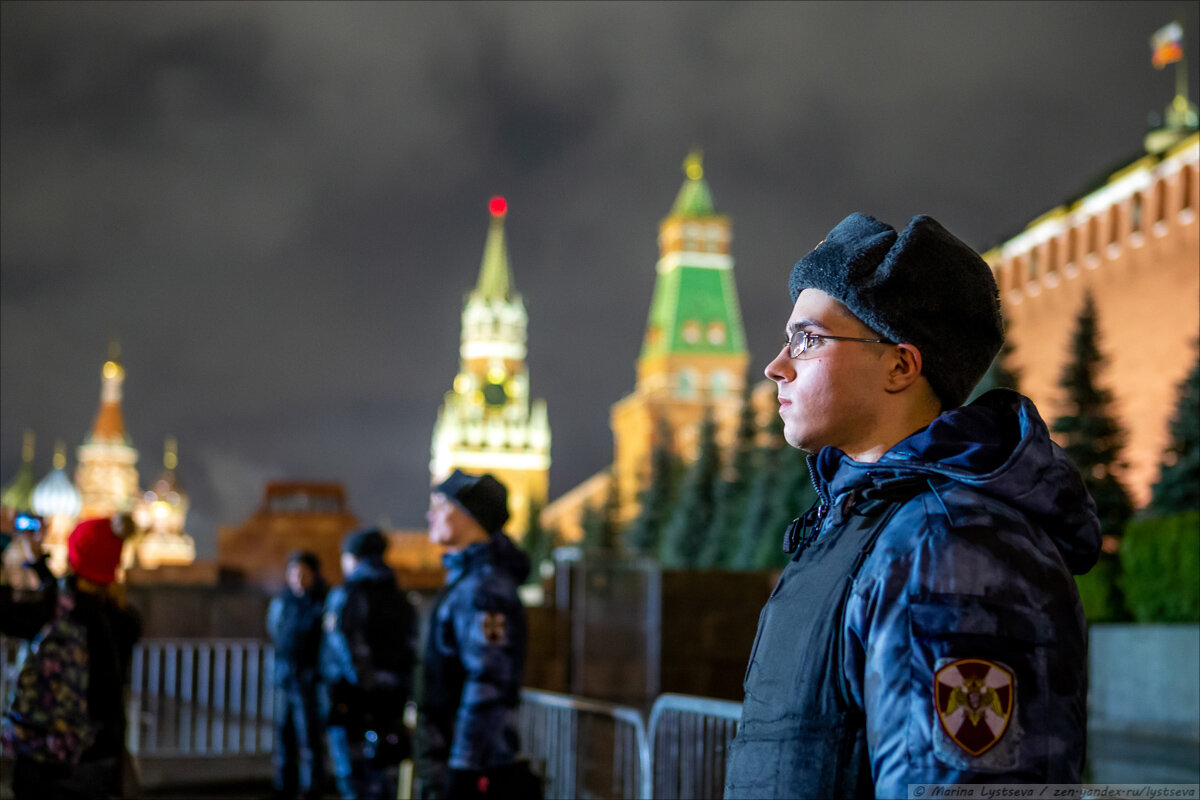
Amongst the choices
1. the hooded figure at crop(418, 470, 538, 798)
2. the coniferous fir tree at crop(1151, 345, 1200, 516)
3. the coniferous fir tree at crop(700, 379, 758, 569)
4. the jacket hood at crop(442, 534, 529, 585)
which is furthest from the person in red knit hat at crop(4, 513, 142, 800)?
the coniferous fir tree at crop(700, 379, 758, 569)

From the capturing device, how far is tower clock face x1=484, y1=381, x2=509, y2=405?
9769cm

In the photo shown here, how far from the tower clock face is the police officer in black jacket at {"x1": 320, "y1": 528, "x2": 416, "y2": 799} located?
302ft

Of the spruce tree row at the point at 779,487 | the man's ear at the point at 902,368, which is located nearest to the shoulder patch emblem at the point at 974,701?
the man's ear at the point at 902,368

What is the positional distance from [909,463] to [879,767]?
1.11 ft

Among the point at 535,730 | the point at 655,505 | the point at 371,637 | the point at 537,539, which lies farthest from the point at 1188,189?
the point at 537,539

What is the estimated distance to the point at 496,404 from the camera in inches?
3834

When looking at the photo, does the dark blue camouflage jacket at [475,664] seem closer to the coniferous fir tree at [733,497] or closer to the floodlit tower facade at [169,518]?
the coniferous fir tree at [733,497]

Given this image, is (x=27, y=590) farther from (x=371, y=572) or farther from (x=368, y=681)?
(x=371, y=572)

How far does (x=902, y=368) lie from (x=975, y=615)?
41 cm

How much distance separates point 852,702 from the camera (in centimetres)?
147

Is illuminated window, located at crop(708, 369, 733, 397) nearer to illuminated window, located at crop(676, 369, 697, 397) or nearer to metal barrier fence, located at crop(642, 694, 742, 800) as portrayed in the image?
illuminated window, located at crop(676, 369, 697, 397)

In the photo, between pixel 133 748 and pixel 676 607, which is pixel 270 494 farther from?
pixel 133 748

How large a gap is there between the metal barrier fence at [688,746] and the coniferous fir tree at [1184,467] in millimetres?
12952

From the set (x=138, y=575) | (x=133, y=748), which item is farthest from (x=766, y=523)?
(x=133, y=748)
